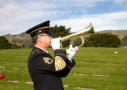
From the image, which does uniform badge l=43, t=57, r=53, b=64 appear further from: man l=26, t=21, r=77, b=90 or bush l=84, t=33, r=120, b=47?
bush l=84, t=33, r=120, b=47

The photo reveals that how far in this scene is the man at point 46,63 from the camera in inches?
148

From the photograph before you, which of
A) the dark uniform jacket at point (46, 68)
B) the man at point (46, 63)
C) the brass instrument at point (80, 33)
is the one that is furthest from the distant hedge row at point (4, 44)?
the dark uniform jacket at point (46, 68)

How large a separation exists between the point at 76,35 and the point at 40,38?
0.65 meters

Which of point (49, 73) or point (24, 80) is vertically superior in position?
point (49, 73)

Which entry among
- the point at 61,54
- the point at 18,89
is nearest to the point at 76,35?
the point at 61,54

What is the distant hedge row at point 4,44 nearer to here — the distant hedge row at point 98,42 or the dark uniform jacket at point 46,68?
the distant hedge row at point 98,42

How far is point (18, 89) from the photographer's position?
1009cm

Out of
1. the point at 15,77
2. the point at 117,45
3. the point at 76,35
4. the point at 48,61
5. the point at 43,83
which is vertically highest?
the point at 76,35

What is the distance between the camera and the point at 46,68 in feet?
12.3

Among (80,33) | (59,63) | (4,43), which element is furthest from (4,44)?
(59,63)

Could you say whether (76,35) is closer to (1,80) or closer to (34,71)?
(34,71)

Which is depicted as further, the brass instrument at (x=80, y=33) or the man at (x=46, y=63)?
the brass instrument at (x=80, y=33)

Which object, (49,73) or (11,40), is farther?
(11,40)

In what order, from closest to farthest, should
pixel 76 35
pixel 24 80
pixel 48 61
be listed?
1. pixel 48 61
2. pixel 76 35
3. pixel 24 80
